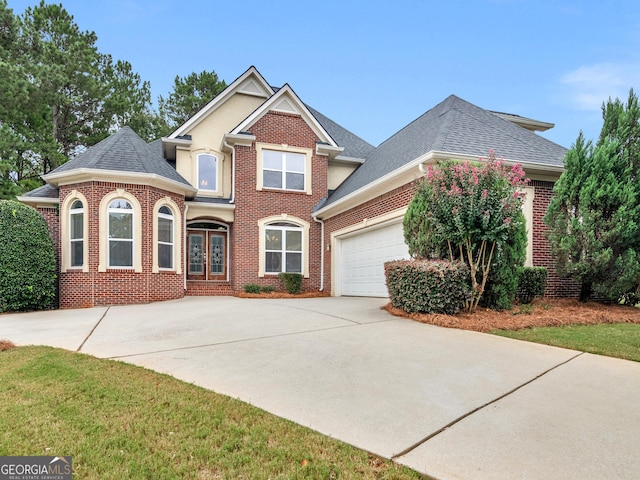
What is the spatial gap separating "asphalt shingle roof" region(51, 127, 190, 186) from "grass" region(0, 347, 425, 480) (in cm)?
869

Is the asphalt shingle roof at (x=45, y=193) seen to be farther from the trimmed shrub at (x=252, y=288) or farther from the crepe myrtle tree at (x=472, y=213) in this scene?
the crepe myrtle tree at (x=472, y=213)

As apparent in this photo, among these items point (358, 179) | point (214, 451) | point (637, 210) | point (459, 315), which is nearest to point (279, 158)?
point (358, 179)

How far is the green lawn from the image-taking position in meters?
5.05

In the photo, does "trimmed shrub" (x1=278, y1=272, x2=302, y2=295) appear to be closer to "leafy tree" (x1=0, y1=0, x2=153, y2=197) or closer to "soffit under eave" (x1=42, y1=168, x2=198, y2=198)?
"soffit under eave" (x1=42, y1=168, x2=198, y2=198)

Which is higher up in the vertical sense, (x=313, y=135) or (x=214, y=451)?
A: (x=313, y=135)

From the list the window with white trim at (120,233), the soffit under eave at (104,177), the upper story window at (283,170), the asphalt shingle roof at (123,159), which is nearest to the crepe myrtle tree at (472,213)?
the upper story window at (283,170)

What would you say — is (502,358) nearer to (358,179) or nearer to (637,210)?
(637,210)

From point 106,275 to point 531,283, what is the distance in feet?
35.9

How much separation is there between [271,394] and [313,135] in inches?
497

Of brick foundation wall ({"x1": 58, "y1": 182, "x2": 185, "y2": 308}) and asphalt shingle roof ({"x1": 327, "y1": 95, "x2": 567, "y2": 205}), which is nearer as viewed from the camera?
asphalt shingle roof ({"x1": 327, "y1": 95, "x2": 567, "y2": 205})

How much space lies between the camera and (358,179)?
538 inches

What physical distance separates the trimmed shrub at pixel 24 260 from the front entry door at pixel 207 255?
16.7 ft

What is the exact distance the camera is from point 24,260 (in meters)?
9.95

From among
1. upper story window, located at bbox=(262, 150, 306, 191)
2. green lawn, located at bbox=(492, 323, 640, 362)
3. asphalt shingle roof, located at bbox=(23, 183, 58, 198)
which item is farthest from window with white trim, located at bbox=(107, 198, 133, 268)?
green lawn, located at bbox=(492, 323, 640, 362)
